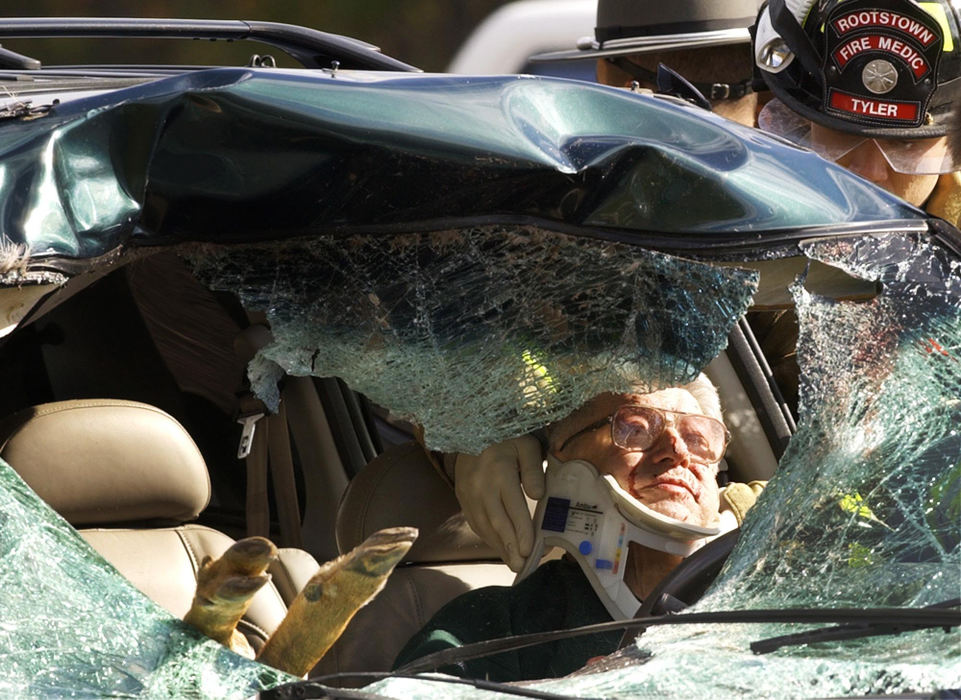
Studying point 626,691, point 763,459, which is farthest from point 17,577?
point 763,459

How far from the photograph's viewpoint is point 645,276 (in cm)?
260

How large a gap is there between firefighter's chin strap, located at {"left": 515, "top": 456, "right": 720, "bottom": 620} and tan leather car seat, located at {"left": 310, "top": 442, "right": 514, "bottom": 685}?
0.24 meters

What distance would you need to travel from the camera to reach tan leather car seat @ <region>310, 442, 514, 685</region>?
2.87 m

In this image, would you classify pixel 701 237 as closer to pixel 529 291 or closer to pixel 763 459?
pixel 529 291

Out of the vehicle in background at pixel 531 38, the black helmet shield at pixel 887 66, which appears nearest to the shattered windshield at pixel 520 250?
the black helmet shield at pixel 887 66

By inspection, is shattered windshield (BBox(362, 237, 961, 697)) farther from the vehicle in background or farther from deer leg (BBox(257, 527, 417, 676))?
the vehicle in background

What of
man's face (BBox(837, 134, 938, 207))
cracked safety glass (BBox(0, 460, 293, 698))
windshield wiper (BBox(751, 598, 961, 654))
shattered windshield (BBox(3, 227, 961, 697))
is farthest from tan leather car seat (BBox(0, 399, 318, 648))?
man's face (BBox(837, 134, 938, 207))

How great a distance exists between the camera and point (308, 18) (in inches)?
372

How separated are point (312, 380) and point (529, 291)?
1028mm

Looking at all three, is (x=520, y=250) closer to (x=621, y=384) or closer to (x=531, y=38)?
(x=621, y=384)

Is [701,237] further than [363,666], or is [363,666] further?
[363,666]

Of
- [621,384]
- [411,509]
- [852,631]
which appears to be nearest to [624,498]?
[621,384]

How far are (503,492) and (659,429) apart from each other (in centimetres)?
30

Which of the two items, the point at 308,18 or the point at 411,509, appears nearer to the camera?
the point at 411,509
